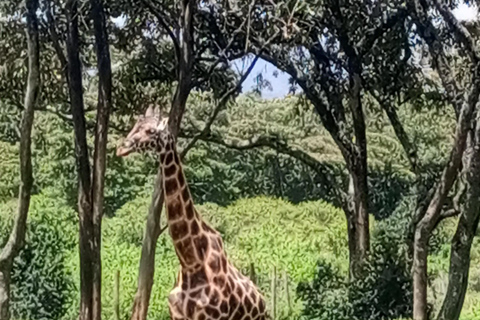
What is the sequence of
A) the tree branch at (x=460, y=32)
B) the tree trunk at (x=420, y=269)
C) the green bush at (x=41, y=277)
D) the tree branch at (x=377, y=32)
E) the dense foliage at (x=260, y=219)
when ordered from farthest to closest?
the green bush at (x=41, y=277)
the dense foliage at (x=260, y=219)
the tree branch at (x=377, y=32)
the tree trunk at (x=420, y=269)
the tree branch at (x=460, y=32)

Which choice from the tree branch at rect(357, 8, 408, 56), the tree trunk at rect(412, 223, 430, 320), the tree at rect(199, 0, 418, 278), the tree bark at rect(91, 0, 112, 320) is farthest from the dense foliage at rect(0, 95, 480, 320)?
the tree bark at rect(91, 0, 112, 320)

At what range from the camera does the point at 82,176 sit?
30.4ft

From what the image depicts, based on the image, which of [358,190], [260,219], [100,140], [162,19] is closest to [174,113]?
[100,140]

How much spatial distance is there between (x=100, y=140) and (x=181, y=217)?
12.9 feet

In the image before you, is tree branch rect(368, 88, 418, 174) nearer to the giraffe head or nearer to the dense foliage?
the dense foliage

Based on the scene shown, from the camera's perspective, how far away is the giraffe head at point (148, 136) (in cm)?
550

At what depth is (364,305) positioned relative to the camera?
10.5 m

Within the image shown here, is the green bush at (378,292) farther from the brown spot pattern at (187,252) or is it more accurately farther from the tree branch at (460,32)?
the brown spot pattern at (187,252)

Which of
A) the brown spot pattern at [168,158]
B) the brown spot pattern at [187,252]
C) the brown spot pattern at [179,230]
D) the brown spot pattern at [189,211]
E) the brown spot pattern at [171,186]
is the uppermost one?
the brown spot pattern at [168,158]

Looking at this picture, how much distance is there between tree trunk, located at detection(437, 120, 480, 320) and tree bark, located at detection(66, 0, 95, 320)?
3404 mm

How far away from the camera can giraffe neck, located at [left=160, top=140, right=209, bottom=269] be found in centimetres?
561

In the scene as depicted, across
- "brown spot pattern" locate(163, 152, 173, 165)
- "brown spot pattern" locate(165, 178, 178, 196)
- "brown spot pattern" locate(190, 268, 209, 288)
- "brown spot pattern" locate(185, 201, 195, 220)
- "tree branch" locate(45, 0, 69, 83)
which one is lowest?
"brown spot pattern" locate(190, 268, 209, 288)

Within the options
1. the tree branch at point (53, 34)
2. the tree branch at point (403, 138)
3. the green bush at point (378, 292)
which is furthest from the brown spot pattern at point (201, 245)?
the tree branch at point (403, 138)

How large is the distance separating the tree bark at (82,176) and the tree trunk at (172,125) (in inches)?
19.4
